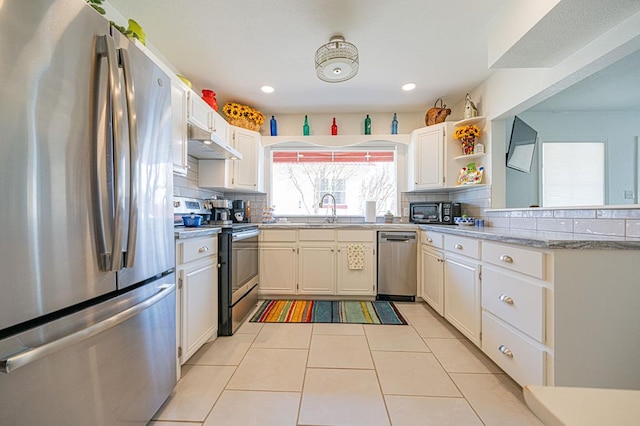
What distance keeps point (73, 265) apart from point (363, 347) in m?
1.85

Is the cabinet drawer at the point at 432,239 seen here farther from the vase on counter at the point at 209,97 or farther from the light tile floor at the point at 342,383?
the vase on counter at the point at 209,97

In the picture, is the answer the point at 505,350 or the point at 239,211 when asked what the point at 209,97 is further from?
the point at 505,350

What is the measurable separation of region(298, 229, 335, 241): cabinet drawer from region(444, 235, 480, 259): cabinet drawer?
1223mm

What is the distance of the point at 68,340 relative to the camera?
80 cm

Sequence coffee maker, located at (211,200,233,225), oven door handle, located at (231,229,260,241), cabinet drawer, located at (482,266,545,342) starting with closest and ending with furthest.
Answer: cabinet drawer, located at (482,266,545,342)
oven door handle, located at (231,229,260,241)
coffee maker, located at (211,200,233,225)

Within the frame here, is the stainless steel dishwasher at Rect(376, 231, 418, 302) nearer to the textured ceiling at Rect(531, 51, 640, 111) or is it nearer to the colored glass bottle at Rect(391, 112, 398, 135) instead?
the colored glass bottle at Rect(391, 112, 398, 135)

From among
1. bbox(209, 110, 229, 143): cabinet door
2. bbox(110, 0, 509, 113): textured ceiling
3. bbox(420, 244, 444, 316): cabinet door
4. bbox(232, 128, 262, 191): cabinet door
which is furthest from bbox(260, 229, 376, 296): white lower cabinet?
bbox(110, 0, 509, 113): textured ceiling

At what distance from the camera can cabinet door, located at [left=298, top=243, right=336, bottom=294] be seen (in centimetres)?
299

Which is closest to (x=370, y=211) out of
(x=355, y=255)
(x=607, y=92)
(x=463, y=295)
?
(x=355, y=255)

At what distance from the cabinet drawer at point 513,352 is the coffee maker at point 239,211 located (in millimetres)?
2708

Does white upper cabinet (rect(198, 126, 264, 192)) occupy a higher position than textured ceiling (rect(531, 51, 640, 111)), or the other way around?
textured ceiling (rect(531, 51, 640, 111))

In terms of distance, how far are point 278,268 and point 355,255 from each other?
92 cm

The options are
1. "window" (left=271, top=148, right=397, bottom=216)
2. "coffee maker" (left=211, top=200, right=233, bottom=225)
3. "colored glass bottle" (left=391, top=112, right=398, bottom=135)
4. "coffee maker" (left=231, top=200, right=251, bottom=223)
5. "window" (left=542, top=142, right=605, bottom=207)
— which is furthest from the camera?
"window" (left=271, top=148, right=397, bottom=216)

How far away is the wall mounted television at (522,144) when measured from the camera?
9.15ft
